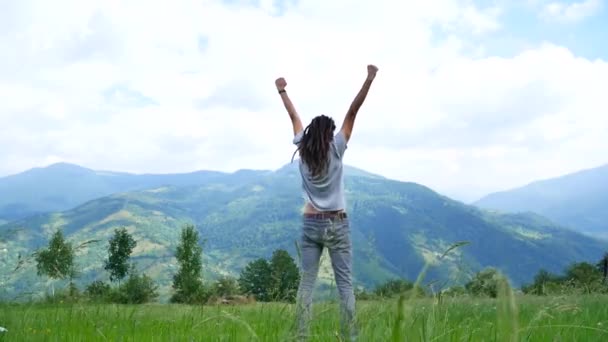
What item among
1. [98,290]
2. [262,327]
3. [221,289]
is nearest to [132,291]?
[98,290]

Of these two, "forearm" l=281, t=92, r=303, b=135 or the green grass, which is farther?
"forearm" l=281, t=92, r=303, b=135

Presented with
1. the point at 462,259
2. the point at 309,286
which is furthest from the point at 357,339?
the point at 309,286

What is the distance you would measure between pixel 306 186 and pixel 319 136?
0.65 metres

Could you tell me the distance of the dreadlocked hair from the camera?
23.3 feet

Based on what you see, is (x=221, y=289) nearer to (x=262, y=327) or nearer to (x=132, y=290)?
(x=262, y=327)

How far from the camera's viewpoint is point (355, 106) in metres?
7.22

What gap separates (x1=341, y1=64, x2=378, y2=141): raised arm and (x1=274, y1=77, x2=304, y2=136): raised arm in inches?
25.0

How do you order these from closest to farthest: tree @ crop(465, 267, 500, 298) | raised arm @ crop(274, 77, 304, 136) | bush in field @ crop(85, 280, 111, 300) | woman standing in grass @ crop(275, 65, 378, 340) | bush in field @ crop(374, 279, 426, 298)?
tree @ crop(465, 267, 500, 298) < bush in field @ crop(374, 279, 426, 298) < bush in field @ crop(85, 280, 111, 300) < woman standing in grass @ crop(275, 65, 378, 340) < raised arm @ crop(274, 77, 304, 136)

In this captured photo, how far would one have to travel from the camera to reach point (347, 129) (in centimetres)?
735

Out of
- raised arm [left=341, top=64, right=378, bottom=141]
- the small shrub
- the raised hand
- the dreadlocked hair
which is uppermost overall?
the raised hand

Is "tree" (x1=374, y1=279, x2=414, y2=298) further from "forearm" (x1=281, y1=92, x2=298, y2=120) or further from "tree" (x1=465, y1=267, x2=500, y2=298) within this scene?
"forearm" (x1=281, y1=92, x2=298, y2=120)

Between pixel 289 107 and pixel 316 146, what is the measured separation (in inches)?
40.7

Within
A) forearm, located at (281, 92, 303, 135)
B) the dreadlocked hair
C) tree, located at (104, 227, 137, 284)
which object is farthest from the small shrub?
tree, located at (104, 227, 137, 284)

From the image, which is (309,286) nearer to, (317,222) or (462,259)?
(462,259)
